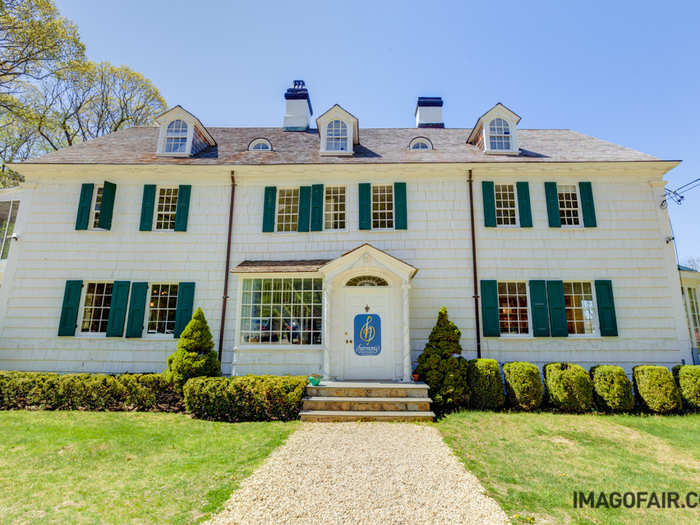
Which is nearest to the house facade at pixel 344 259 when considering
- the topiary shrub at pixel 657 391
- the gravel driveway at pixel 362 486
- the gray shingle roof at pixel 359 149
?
the gray shingle roof at pixel 359 149

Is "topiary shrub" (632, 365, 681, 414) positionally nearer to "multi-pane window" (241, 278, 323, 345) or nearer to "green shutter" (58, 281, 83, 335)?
"multi-pane window" (241, 278, 323, 345)

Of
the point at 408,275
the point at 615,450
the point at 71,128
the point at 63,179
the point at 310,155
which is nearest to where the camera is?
the point at 615,450

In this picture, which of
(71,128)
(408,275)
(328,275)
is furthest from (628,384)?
(71,128)

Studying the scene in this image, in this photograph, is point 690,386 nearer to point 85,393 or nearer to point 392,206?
point 392,206

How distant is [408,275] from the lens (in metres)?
9.45

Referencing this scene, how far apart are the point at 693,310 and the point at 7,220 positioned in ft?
74.4

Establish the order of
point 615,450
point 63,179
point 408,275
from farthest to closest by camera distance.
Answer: point 63,179 → point 408,275 → point 615,450

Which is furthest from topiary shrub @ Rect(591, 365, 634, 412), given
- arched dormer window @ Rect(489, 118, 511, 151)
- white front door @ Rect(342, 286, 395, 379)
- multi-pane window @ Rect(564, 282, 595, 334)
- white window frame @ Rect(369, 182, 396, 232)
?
arched dormer window @ Rect(489, 118, 511, 151)

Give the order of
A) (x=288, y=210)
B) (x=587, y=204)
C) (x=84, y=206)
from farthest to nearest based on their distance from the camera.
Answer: (x=288, y=210)
(x=84, y=206)
(x=587, y=204)

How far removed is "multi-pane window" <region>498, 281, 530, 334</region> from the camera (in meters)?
10.2

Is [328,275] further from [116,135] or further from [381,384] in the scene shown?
[116,135]

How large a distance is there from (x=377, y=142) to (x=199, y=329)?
347 inches

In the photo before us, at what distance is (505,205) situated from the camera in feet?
36.1

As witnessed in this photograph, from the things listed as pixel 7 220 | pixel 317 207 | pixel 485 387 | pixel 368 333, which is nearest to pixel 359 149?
pixel 317 207
